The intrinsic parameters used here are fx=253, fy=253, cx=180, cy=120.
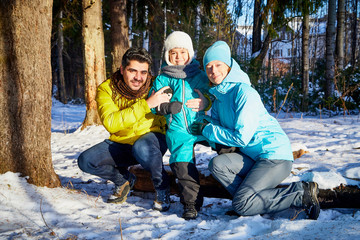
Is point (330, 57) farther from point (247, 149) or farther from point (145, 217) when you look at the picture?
point (145, 217)

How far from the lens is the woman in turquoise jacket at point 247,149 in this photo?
6.83 feet

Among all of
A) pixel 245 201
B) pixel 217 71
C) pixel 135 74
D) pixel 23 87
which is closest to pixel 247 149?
pixel 245 201

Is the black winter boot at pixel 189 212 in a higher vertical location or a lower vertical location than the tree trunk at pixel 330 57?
lower

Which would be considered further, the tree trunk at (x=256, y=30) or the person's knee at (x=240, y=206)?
the tree trunk at (x=256, y=30)

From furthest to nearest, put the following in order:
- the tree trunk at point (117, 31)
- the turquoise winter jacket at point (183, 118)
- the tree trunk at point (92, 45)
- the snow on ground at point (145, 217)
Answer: the tree trunk at point (117, 31), the tree trunk at point (92, 45), the turquoise winter jacket at point (183, 118), the snow on ground at point (145, 217)

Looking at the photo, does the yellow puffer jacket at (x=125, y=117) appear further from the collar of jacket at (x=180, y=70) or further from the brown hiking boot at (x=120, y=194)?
the brown hiking boot at (x=120, y=194)

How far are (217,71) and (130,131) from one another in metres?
1.08

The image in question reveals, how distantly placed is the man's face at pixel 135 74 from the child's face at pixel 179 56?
0.31m

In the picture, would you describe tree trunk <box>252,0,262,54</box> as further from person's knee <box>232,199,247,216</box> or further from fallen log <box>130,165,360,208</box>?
person's knee <box>232,199,247,216</box>

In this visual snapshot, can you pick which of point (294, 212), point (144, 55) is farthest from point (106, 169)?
point (294, 212)

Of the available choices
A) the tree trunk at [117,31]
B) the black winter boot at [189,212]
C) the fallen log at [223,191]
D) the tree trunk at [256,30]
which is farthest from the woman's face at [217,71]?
the tree trunk at [256,30]

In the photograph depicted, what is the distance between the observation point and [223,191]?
2.53 m

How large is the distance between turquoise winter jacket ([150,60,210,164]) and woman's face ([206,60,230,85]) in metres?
0.23

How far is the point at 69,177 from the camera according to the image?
11.3 feet
